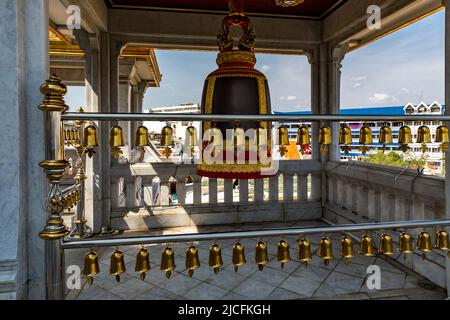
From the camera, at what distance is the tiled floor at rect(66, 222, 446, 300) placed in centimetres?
349

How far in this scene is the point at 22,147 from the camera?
6.06ft

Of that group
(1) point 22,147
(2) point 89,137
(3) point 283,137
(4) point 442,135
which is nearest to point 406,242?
(4) point 442,135

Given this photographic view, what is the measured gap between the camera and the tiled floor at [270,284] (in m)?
3.49

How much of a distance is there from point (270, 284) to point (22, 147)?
3069 mm

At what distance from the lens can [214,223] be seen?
6.52 m

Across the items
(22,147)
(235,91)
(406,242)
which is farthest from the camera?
(235,91)

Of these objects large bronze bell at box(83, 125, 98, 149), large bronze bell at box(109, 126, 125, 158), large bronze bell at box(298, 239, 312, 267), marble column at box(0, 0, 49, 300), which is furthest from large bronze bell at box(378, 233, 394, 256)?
marble column at box(0, 0, 49, 300)

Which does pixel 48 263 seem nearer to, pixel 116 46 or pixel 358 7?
pixel 116 46

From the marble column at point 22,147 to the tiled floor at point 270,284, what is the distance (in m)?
1.83

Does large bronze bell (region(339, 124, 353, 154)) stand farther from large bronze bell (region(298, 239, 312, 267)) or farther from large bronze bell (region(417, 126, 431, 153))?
large bronze bell (region(298, 239, 312, 267))

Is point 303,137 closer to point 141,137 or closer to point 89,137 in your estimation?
point 141,137

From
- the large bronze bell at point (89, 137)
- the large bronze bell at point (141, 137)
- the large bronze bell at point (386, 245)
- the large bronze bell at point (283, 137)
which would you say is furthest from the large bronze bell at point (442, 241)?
the large bronze bell at point (89, 137)

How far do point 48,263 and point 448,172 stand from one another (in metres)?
3.88

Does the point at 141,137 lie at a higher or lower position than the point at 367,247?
higher
